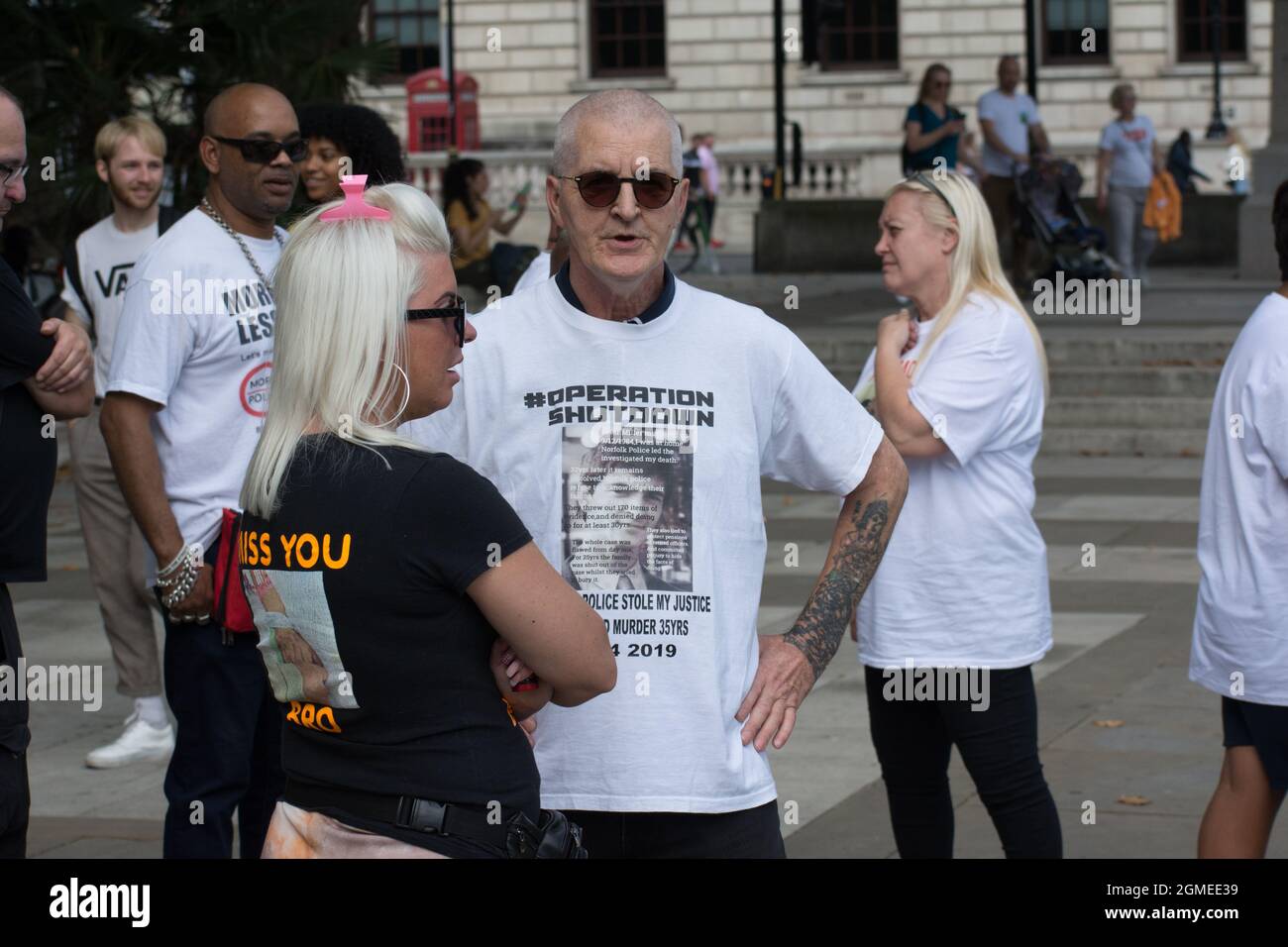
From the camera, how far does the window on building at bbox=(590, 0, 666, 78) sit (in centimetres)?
4081

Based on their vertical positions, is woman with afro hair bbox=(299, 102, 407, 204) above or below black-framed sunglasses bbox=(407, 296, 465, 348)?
above

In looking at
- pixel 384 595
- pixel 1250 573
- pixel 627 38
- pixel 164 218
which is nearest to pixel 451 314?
pixel 384 595

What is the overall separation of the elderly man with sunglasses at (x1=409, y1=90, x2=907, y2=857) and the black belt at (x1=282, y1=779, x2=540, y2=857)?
433 mm

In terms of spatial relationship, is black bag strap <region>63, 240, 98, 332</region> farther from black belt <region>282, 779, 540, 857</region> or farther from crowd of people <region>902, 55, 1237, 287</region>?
crowd of people <region>902, 55, 1237, 287</region>

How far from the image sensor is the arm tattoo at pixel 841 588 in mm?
3289

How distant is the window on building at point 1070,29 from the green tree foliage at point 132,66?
2914cm

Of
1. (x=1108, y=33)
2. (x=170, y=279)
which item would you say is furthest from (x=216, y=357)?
(x=1108, y=33)

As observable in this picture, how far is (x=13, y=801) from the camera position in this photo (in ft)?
11.8

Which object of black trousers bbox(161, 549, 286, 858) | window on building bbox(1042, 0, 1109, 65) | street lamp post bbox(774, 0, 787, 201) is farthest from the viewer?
window on building bbox(1042, 0, 1109, 65)

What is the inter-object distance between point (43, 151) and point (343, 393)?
8687 millimetres

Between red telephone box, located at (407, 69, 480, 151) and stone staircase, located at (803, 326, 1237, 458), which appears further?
red telephone box, located at (407, 69, 480, 151)

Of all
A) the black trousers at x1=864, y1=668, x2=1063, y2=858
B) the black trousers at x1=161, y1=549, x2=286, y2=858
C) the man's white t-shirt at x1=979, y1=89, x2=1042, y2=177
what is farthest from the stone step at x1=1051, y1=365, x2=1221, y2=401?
the black trousers at x1=161, y1=549, x2=286, y2=858

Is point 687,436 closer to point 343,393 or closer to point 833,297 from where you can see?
point 343,393

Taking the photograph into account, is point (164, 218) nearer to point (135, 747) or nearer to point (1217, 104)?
point (135, 747)
